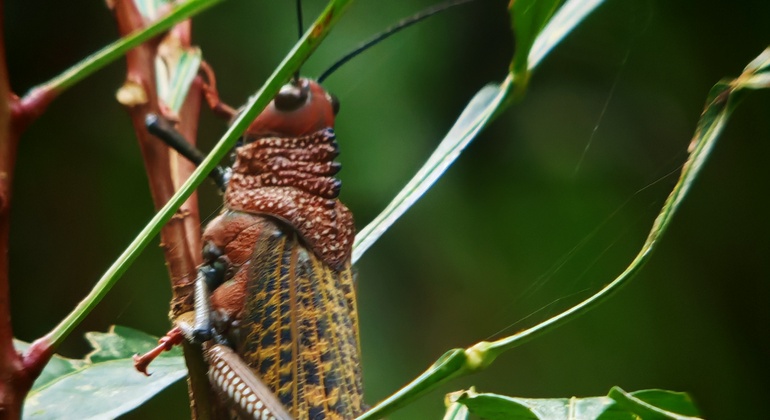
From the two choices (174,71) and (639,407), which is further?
(174,71)

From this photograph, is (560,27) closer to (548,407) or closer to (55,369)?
(548,407)

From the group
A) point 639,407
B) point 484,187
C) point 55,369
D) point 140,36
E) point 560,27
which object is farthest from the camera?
point 484,187

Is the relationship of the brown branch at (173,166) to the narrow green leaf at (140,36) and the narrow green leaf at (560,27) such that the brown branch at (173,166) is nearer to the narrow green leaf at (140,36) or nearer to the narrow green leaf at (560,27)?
the narrow green leaf at (140,36)

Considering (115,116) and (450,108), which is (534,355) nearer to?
(450,108)

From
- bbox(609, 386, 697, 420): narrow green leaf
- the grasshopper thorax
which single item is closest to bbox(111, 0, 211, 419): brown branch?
the grasshopper thorax

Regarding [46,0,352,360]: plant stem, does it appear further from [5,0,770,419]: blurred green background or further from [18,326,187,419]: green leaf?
[5,0,770,419]: blurred green background

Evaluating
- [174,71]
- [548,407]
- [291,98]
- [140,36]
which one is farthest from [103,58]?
[548,407]

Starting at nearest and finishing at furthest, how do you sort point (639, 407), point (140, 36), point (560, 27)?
point (639, 407) → point (140, 36) → point (560, 27)
